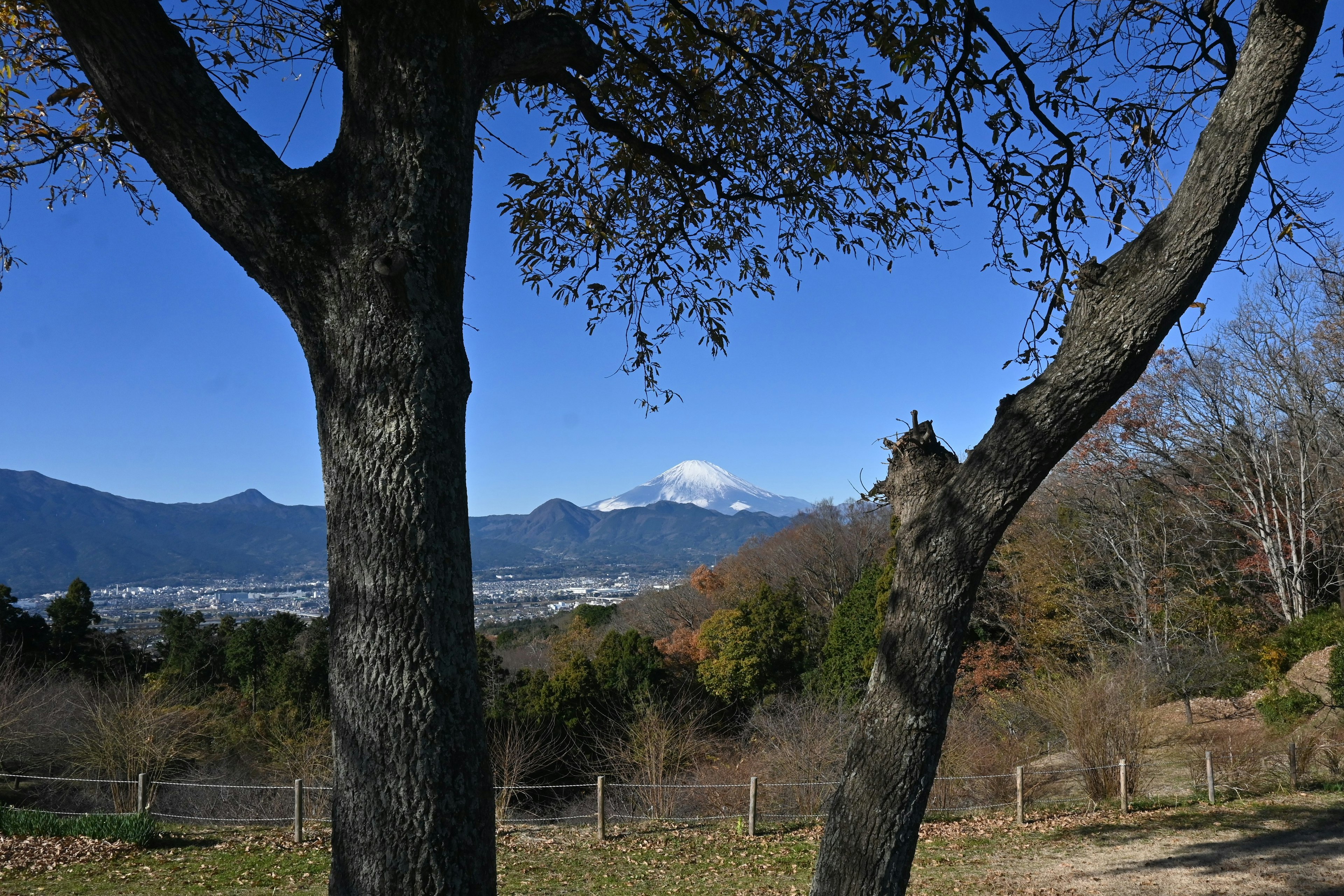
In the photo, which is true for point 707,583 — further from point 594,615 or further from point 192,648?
point 192,648

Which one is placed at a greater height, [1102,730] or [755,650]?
[1102,730]

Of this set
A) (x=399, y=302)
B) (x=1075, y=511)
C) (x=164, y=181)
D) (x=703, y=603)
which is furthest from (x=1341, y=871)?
(x=703, y=603)

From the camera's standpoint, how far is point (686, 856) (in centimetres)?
1106

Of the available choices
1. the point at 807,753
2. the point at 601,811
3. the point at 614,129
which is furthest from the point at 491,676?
the point at 614,129

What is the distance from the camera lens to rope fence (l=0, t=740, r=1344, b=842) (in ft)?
41.8

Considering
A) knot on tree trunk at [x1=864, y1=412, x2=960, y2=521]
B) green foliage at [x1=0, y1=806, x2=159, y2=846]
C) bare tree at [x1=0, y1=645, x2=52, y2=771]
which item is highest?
knot on tree trunk at [x1=864, y1=412, x2=960, y2=521]

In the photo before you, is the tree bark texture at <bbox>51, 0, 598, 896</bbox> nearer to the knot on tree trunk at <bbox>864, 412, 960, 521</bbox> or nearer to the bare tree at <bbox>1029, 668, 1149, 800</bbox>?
the knot on tree trunk at <bbox>864, 412, 960, 521</bbox>

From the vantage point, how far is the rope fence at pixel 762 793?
41.8 ft

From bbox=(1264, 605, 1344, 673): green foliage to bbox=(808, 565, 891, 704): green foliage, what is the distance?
8853 mm

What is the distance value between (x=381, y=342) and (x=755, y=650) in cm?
2810

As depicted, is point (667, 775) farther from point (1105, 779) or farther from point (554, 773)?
point (1105, 779)

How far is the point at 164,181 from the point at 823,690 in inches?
1009

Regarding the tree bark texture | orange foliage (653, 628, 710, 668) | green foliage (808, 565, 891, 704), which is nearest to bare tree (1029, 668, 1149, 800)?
green foliage (808, 565, 891, 704)

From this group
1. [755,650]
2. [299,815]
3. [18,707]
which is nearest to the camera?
[299,815]
